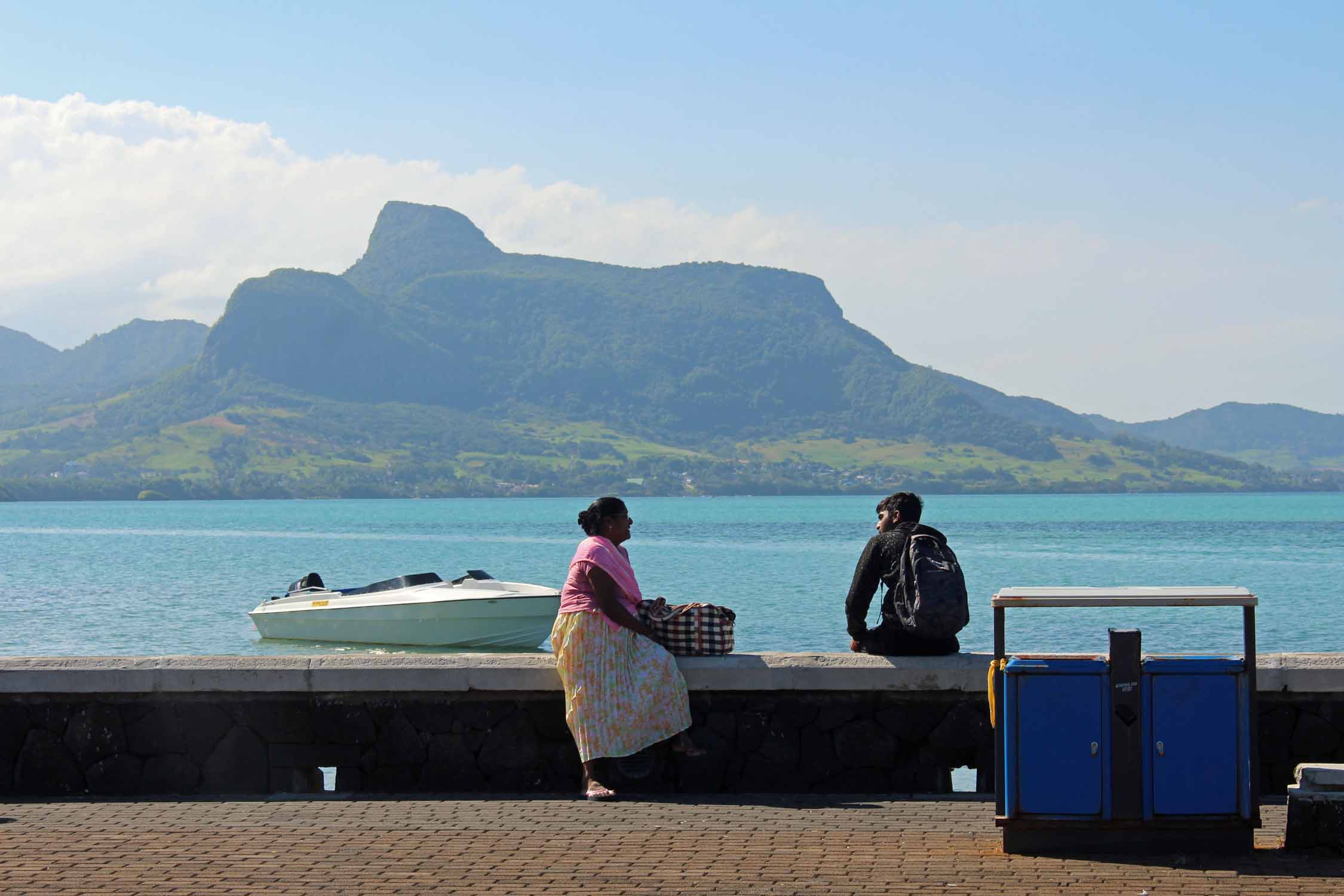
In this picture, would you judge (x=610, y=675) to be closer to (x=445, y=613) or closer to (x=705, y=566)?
(x=445, y=613)

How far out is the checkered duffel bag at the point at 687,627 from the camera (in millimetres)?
7953

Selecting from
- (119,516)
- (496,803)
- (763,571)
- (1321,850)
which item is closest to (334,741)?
(496,803)

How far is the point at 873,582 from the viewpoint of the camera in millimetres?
7754

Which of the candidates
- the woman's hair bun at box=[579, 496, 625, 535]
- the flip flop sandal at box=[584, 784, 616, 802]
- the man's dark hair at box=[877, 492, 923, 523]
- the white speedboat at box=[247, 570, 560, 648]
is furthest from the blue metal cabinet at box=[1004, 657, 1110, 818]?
the white speedboat at box=[247, 570, 560, 648]

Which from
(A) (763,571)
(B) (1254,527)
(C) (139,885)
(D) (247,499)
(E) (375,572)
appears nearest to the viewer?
(C) (139,885)

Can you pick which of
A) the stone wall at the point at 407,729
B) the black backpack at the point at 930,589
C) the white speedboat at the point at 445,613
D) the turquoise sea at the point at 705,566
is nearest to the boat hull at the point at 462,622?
the white speedboat at the point at 445,613

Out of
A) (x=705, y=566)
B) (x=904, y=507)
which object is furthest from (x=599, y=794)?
(x=705, y=566)

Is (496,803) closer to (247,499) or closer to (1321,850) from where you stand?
(1321,850)

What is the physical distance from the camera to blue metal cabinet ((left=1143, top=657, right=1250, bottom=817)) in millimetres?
6188

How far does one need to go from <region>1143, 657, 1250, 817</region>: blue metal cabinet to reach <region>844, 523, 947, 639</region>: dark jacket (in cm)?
163

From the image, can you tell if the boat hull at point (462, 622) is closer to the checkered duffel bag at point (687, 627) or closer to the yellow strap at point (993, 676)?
the checkered duffel bag at point (687, 627)

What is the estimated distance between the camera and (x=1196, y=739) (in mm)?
6219

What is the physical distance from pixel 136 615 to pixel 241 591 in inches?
378

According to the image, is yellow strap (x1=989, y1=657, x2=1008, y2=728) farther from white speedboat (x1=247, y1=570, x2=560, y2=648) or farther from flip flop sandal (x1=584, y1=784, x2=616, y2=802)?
white speedboat (x1=247, y1=570, x2=560, y2=648)
